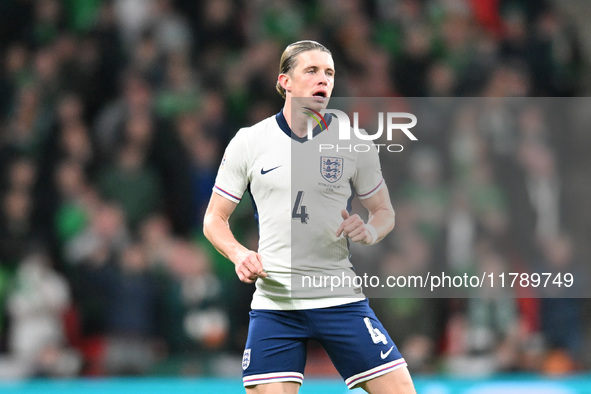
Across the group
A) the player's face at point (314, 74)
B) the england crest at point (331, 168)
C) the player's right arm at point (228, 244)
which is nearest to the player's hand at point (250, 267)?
the player's right arm at point (228, 244)

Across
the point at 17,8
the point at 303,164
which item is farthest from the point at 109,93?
the point at 303,164

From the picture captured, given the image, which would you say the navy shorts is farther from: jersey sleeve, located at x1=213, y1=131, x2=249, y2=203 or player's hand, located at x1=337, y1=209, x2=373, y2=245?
jersey sleeve, located at x1=213, y1=131, x2=249, y2=203

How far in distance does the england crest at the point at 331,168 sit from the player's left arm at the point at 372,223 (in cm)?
22

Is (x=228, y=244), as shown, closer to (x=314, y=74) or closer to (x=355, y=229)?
(x=355, y=229)

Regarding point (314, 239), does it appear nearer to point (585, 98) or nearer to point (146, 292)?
point (146, 292)

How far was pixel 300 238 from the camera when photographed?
4664mm

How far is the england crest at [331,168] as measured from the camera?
4699 millimetres

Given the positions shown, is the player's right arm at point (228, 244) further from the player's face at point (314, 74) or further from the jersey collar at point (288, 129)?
the player's face at point (314, 74)

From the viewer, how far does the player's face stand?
4680 mm

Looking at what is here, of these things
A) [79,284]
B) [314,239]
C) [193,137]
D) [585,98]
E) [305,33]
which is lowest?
[314,239]

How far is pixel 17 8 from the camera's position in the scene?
36.3 feet

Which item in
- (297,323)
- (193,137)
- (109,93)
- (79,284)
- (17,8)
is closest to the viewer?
(297,323)

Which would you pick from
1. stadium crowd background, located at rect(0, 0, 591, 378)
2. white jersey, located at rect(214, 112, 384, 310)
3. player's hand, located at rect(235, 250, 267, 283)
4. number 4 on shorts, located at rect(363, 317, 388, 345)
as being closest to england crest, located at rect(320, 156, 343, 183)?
white jersey, located at rect(214, 112, 384, 310)

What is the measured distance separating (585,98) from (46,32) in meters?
5.78
